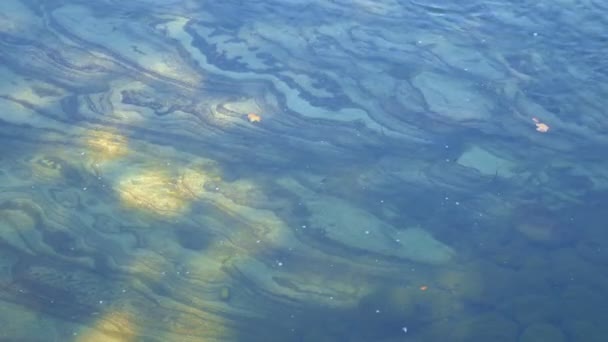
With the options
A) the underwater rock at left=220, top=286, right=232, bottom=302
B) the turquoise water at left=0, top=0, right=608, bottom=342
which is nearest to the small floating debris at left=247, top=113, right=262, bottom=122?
the turquoise water at left=0, top=0, right=608, bottom=342

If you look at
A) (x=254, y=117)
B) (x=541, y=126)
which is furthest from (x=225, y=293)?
(x=541, y=126)

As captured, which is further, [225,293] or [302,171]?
[302,171]

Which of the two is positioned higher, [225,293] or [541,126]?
[541,126]

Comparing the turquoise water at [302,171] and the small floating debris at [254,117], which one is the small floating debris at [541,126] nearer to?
the turquoise water at [302,171]

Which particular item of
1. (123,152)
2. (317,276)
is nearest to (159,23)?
(123,152)

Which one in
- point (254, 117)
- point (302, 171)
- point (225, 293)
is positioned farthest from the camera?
point (254, 117)

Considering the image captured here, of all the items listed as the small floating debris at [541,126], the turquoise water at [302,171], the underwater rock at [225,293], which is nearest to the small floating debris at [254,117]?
the turquoise water at [302,171]

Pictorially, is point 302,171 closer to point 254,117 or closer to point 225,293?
point 254,117

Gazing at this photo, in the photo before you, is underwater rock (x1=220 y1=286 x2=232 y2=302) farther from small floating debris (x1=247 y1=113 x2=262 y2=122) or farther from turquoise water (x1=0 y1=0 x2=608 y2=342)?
small floating debris (x1=247 y1=113 x2=262 y2=122)
